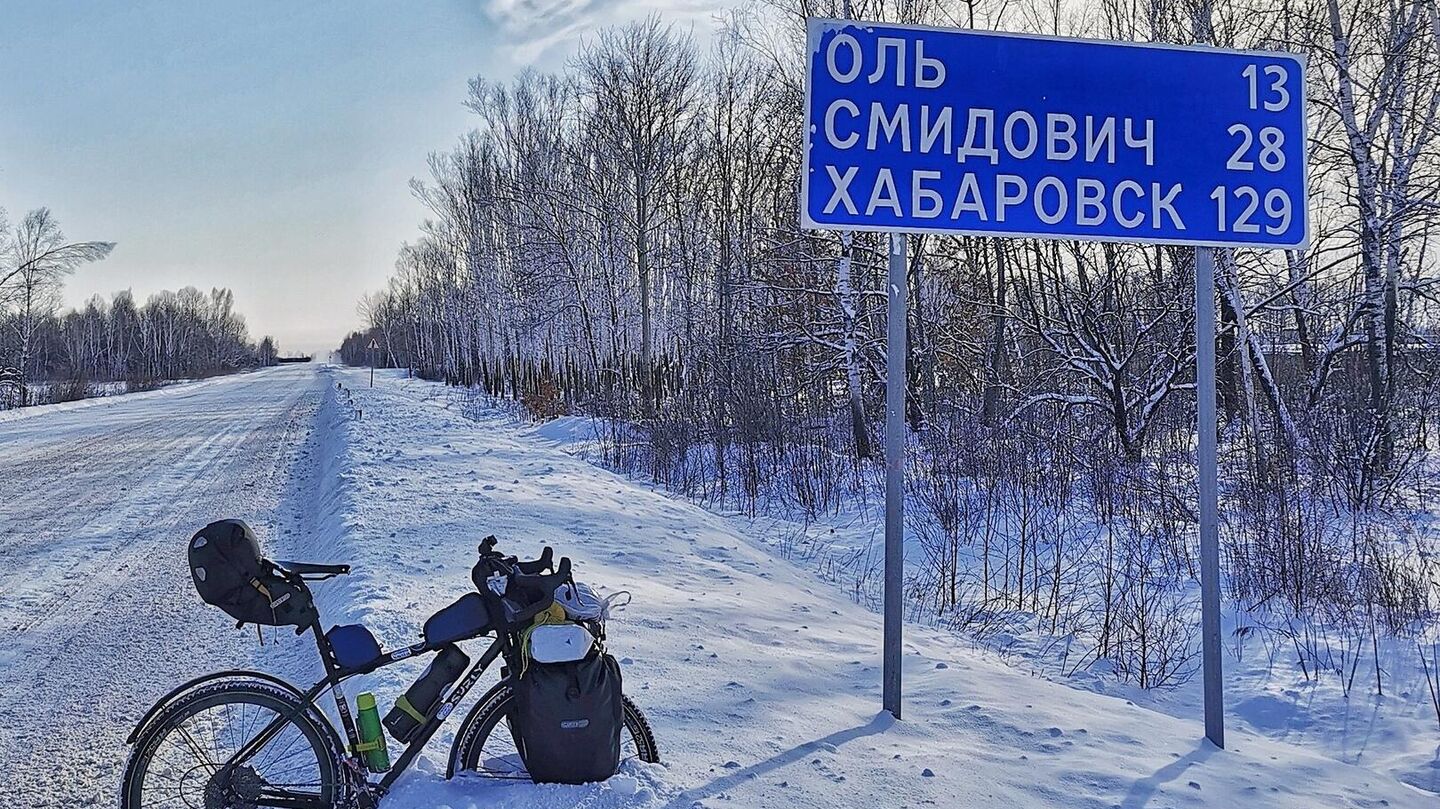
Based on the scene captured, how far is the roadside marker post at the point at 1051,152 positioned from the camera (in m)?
3.69

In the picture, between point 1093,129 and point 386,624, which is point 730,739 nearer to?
point 386,624

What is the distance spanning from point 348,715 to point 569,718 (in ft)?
2.15

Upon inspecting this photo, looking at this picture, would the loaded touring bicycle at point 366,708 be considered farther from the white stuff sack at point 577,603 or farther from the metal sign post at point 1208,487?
the metal sign post at point 1208,487

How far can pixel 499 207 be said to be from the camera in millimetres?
32812

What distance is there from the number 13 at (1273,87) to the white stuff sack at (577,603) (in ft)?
10.6

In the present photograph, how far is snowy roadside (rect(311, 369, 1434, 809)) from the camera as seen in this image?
3.11m

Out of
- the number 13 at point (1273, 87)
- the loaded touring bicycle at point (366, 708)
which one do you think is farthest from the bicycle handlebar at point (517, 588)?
the number 13 at point (1273, 87)

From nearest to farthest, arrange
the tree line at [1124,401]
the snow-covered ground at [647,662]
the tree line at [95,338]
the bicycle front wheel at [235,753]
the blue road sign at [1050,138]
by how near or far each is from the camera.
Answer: the bicycle front wheel at [235,753] → the snow-covered ground at [647,662] → the blue road sign at [1050,138] → the tree line at [1124,401] → the tree line at [95,338]

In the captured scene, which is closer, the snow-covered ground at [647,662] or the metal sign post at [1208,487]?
the snow-covered ground at [647,662]

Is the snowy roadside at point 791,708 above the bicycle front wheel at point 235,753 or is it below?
below

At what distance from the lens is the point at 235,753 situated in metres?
2.70

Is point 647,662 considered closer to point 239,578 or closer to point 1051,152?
point 239,578

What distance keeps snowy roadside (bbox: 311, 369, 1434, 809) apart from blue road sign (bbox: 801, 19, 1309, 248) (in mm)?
1954

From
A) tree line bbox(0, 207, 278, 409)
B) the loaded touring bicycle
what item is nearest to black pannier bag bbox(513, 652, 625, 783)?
the loaded touring bicycle
